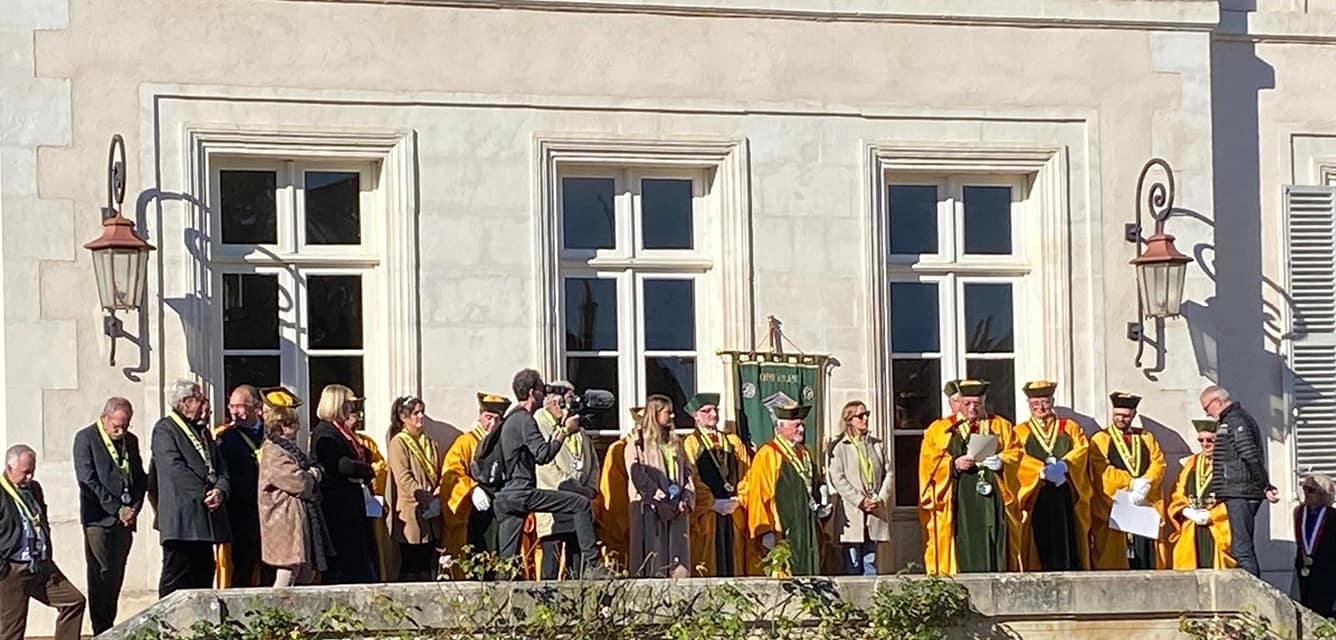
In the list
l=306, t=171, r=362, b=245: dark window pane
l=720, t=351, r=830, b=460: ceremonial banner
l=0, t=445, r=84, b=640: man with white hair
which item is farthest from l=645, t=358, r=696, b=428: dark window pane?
l=0, t=445, r=84, b=640: man with white hair

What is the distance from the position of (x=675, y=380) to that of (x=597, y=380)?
19.0 inches

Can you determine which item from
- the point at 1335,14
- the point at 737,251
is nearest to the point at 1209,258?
the point at 1335,14

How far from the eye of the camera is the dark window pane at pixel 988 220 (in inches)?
550

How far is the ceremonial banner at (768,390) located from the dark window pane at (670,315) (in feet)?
1.48

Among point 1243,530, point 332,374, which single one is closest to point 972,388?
point 1243,530

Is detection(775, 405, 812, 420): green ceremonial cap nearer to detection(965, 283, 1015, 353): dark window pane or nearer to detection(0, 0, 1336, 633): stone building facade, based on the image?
detection(0, 0, 1336, 633): stone building facade

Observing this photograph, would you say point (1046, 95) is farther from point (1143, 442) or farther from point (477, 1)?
point (477, 1)

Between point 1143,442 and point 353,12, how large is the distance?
5.25m

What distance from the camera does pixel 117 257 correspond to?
12.0 meters

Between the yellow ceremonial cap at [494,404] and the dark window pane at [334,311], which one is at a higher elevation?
the dark window pane at [334,311]

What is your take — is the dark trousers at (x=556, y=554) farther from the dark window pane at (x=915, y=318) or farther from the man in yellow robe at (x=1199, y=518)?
the man in yellow robe at (x=1199, y=518)

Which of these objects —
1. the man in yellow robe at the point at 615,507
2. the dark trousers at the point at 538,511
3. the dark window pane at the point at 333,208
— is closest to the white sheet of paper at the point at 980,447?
the man in yellow robe at the point at 615,507

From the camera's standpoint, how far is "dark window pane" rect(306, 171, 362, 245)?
42.3ft

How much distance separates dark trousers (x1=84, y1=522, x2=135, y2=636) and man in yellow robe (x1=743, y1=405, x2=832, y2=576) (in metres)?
3.46
